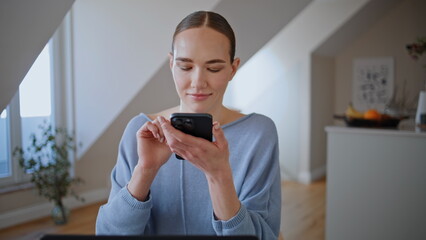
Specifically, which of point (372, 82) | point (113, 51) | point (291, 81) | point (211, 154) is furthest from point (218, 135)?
point (372, 82)

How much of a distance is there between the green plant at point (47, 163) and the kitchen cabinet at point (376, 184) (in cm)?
197

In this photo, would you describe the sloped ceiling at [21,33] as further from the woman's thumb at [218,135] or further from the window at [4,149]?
the woman's thumb at [218,135]

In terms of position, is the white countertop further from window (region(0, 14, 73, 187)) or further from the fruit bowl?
window (region(0, 14, 73, 187))

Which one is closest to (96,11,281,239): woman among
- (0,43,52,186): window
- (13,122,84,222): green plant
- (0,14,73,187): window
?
(0,14,73,187): window

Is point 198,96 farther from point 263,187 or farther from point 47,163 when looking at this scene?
point 47,163

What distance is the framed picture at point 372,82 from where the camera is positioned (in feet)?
15.4

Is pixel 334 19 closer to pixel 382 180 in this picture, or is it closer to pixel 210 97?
pixel 382 180

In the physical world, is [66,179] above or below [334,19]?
below

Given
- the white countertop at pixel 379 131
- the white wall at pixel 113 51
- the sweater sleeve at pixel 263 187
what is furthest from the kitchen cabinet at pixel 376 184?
the sweater sleeve at pixel 263 187

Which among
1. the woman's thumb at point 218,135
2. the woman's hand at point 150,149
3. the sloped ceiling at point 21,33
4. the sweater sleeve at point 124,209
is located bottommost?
the sweater sleeve at point 124,209

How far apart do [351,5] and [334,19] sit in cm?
21

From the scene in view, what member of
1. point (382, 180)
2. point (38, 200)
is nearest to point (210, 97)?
point (382, 180)

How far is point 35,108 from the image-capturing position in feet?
9.48

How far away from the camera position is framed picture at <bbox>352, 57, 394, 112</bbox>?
470cm
